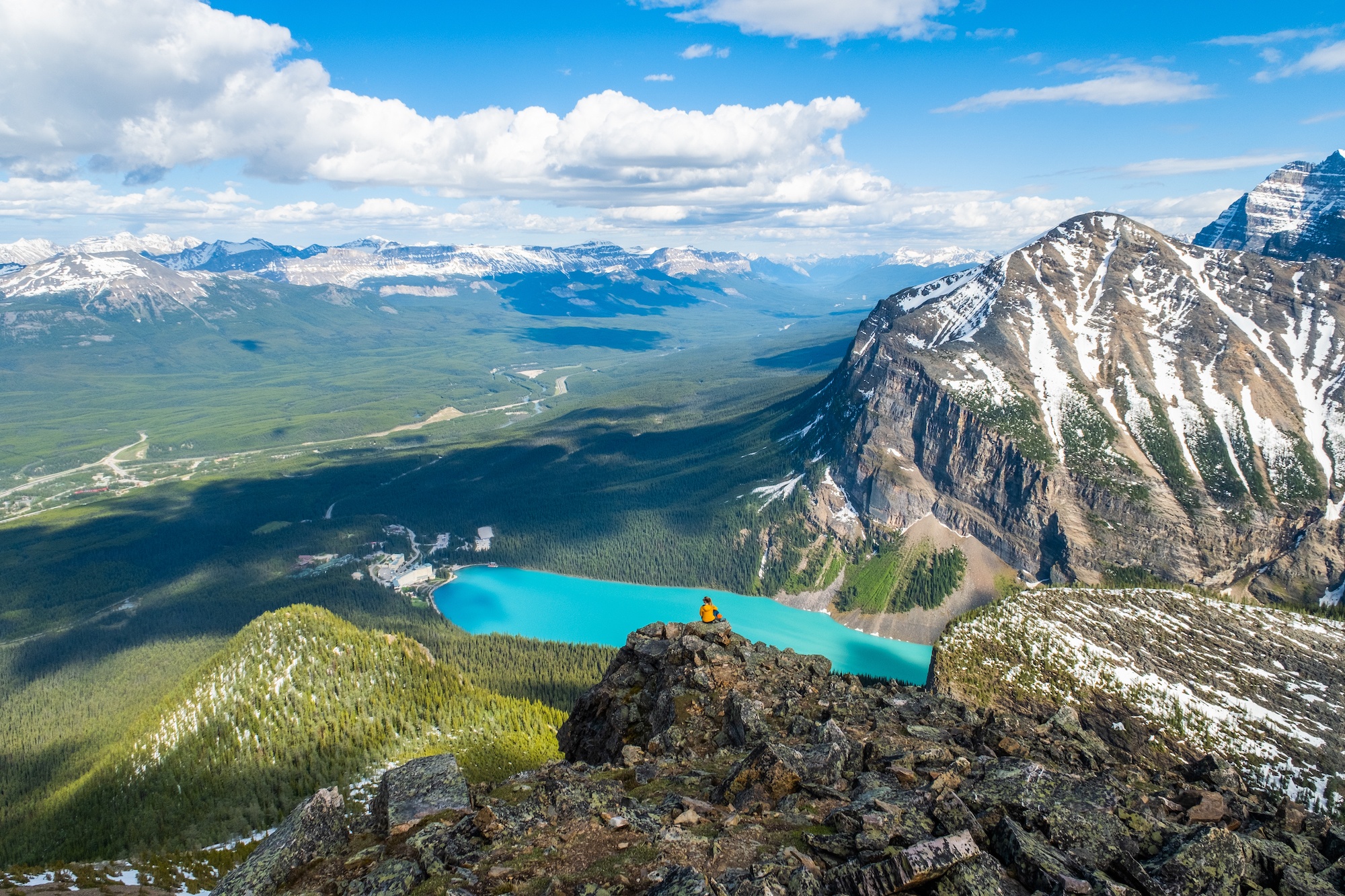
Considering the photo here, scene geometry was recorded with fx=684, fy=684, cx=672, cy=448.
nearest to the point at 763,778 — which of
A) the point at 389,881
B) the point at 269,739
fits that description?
the point at 389,881

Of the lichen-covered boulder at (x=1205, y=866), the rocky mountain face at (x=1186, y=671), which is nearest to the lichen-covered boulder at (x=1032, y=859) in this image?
the lichen-covered boulder at (x=1205, y=866)

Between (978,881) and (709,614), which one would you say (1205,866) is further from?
(709,614)

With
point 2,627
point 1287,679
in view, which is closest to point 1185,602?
point 1287,679

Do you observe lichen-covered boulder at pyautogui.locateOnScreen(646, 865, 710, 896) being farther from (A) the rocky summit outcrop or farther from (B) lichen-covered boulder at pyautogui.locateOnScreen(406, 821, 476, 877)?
(B) lichen-covered boulder at pyautogui.locateOnScreen(406, 821, 476, 877)

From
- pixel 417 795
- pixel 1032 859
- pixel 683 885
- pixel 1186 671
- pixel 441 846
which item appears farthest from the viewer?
pixel 1186 671

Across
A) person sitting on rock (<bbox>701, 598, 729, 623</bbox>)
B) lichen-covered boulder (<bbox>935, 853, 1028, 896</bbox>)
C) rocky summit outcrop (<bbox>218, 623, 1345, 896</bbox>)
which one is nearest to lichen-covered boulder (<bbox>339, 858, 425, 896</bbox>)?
rocky summit outcrop (<bbox>218, 623, 1345, 896</bbox>)

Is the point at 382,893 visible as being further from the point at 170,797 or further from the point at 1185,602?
the point at 1185,602

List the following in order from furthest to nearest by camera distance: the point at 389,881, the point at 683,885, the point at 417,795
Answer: the point at 417,795 < the point at 389,881 < the point at 683,885
